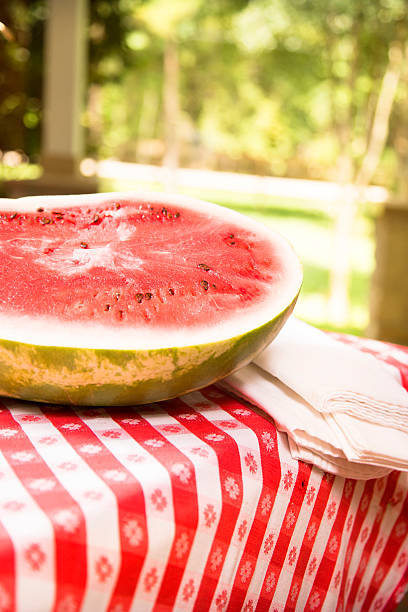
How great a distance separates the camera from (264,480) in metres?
0.85

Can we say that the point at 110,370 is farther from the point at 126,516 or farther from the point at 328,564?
the point at 328,564

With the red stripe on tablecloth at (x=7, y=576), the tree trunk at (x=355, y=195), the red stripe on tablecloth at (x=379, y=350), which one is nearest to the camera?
the red stripe on tablecloth at (x=7, y=576)

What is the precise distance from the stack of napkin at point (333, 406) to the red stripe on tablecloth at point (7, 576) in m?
0.41

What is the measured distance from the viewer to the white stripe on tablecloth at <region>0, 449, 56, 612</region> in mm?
602

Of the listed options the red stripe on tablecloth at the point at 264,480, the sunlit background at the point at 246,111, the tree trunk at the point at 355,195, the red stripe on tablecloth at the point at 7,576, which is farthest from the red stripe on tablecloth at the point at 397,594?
the tree trunk at the point at 355,195

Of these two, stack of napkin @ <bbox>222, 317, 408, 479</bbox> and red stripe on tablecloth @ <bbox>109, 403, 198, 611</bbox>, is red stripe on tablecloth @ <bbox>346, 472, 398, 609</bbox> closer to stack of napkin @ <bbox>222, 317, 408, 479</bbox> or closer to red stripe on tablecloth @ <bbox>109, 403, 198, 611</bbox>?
stack of napkin @ <bbox>222, 317, 408, 479</bbox>

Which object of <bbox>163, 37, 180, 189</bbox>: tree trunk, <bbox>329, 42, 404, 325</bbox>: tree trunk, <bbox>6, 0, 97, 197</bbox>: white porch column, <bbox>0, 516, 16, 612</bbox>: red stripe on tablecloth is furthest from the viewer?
<bbox>163, 37, 180, 189</bbox>: tree trunk

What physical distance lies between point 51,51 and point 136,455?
6.32 metres

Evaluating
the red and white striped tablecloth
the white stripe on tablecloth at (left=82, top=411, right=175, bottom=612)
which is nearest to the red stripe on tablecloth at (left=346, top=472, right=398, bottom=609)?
the red and white striped tablecloth

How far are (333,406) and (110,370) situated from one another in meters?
0.29

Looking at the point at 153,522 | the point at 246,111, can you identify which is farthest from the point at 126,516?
the point at 246,111

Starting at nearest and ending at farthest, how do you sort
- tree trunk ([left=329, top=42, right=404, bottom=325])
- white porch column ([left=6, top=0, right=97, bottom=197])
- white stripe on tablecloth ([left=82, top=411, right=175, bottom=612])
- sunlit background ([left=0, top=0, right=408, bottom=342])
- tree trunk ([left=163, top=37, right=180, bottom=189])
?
white stripe on tablecloth ([left=82, top=411, right=175, bottom=612]), white porch column ([left=6, top=0, right=97, bottom=197]), sunlit background ([left=0, top=0, right=408, bottom=342]), tree trunk ([left=329, top=42, right=404, bottom=325]), tree trunk ([left=163, top=37, right=180, bottom=189])

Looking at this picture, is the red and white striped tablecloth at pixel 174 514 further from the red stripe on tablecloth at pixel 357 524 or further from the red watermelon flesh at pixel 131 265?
the red watermelon flesh at pixel 131 265

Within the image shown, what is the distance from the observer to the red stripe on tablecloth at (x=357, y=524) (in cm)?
100
